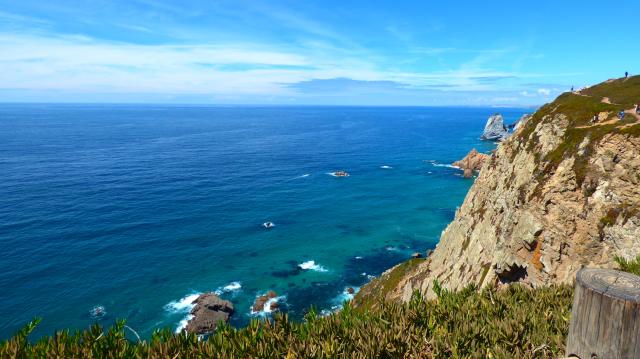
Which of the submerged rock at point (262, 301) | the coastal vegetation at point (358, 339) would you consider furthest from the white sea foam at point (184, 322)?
the coastal vegetation at point (358, 339)

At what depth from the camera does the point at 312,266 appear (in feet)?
229

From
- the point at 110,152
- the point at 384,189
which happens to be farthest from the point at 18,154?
the point at 384,189

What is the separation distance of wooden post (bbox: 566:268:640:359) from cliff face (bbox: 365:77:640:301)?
28119mm

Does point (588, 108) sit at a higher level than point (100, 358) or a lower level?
higher

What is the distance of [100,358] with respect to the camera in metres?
8.55

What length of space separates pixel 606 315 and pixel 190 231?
82.4 metres

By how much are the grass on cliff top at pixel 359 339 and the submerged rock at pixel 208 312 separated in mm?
44960

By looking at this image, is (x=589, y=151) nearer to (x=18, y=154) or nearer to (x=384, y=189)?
(x=384, y=189)

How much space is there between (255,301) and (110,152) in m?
131

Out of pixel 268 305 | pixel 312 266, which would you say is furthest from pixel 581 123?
pixel 312 266

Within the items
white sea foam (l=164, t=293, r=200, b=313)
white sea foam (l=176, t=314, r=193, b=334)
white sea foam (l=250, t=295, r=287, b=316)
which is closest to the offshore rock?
white sea foam (l=250, t=295, r=287, b=316)

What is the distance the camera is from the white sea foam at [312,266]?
225ft

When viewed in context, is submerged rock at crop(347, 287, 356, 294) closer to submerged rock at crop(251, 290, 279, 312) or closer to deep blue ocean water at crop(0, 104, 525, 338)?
deep blue ocean water at crop(0, 104, 525, 338)

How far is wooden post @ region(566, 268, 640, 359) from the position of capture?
4.98 metres
